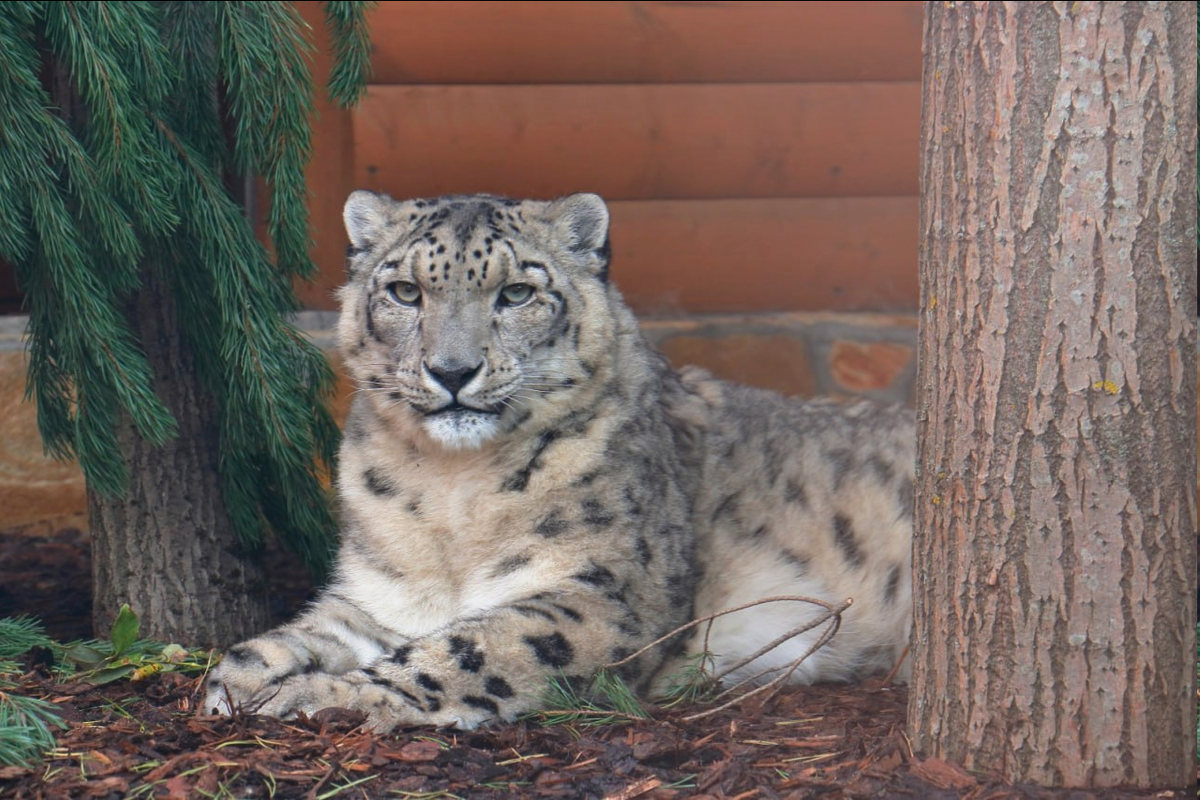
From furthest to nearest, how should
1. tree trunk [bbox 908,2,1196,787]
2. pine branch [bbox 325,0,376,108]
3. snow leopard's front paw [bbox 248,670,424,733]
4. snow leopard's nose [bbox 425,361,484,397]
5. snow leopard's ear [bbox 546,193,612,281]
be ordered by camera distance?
1. pine branch [bbox 325,0,376,108]
2. snow leopard's ear [bbox 546,193,612,281]
3. snow leopard's nose [bbox 425,361,484,397]
4. snow leopard's front paw [bbox 248,670,424,733]
5. tree trunk [bbox 908,2,1196,787]

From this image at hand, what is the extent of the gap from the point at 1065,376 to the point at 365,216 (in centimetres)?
242

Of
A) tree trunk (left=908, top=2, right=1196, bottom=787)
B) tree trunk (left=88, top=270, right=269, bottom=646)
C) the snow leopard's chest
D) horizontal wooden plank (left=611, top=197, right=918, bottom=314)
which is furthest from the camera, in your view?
horizontal wooden plank (left=611, top=197, right=918, bottom=314)

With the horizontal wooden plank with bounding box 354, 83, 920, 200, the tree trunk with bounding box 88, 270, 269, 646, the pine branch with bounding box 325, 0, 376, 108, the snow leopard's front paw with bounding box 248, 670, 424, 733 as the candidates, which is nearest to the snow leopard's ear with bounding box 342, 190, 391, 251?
the pine branch with bounding box 325, 0, 376, 108

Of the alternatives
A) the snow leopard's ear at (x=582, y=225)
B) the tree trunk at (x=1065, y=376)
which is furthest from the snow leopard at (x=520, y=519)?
the tree trunk at (x=1065, y=376)

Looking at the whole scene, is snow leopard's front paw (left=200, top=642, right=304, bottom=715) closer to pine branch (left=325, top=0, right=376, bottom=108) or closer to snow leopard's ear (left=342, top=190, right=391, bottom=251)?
snow leopard's ear (left=342, top=190, right=391, bottom=251)

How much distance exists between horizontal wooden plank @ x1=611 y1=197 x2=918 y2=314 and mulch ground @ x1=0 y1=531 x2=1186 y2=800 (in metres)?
2.99

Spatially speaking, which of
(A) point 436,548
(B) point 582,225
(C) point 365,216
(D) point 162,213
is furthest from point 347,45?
(A) point 436,548

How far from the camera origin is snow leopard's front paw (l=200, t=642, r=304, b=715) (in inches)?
152

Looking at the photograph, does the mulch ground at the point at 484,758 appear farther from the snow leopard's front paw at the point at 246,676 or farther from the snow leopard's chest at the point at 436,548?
the snow leopard's chest at the point at 436,548

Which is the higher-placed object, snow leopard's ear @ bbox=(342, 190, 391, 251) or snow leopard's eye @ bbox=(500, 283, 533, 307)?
snow leopard's ear @ bbox=(342, 190, 391, 251)

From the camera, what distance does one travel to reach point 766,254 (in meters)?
6.84

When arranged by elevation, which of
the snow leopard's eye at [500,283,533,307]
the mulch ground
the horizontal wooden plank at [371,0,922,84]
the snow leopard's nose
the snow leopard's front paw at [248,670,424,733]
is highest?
the horizontal wooden plank at [371,0,922,84]

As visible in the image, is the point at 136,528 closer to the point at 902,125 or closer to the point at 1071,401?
the point at 1071,401

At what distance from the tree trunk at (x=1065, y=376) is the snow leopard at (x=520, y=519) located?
116cm
